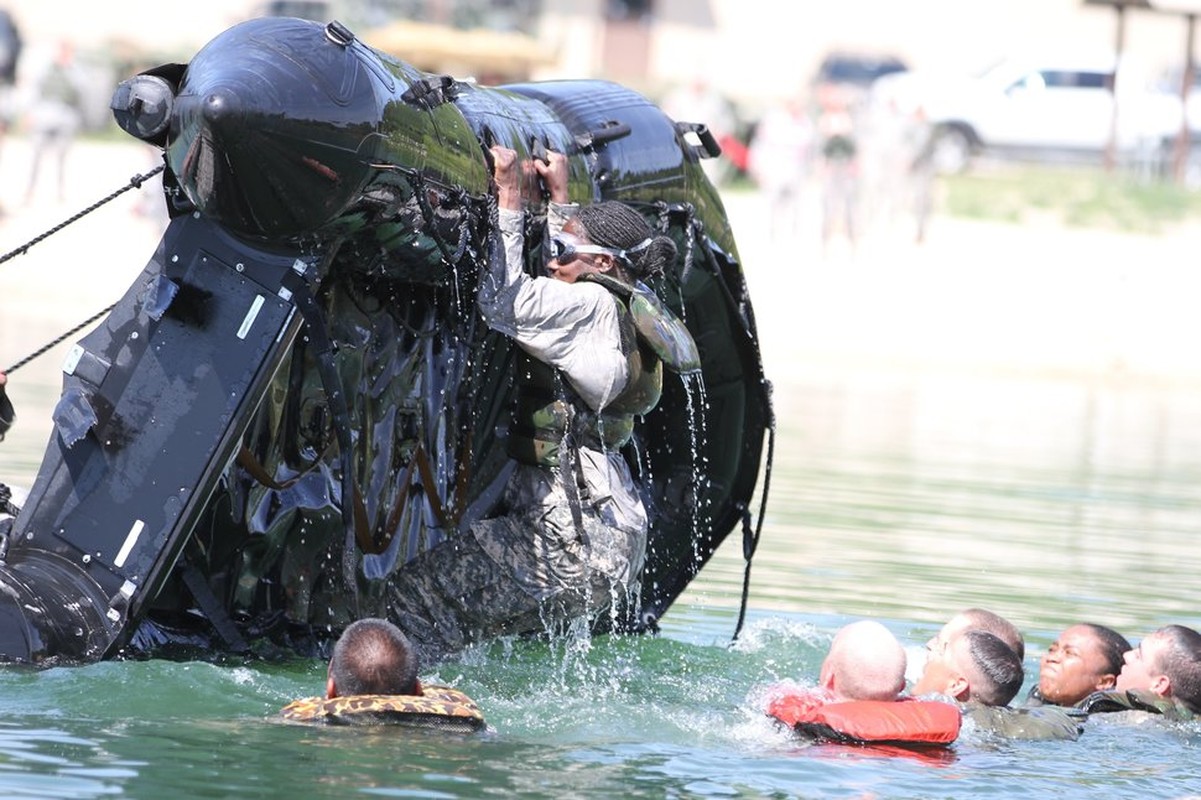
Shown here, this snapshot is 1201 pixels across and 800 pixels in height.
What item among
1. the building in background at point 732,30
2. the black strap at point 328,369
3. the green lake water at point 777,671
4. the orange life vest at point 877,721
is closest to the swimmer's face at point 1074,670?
the green lake water at point 777,671

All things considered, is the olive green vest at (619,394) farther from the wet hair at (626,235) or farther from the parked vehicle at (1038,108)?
the parked vehicle at (1038,108)

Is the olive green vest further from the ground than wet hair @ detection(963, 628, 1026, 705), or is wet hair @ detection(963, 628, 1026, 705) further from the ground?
the olive green vest

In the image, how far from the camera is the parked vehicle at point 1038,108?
3647 centimetres

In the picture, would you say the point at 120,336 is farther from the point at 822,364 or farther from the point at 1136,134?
the point at 1136,134

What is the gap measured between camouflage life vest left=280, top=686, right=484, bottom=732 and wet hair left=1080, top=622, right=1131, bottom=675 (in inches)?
116

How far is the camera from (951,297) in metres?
27.7

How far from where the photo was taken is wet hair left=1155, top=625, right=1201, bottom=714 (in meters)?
8.57

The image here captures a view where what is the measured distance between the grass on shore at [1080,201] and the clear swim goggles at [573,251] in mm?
23266

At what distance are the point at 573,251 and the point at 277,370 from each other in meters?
1.29

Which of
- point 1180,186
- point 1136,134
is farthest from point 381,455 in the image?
Answer: point 1136,134

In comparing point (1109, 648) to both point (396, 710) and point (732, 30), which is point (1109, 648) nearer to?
point (396, 710)

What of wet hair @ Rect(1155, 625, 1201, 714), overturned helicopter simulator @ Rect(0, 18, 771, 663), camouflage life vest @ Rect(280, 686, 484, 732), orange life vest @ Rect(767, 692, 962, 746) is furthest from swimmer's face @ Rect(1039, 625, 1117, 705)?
camouflage life vest @ Rect(280, 686, 484, 732)

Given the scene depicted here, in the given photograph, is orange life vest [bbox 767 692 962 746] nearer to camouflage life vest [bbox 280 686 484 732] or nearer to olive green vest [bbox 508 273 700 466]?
camouflage life vest [bbox 280 686 484 732]

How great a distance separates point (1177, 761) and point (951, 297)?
66.6 ft
